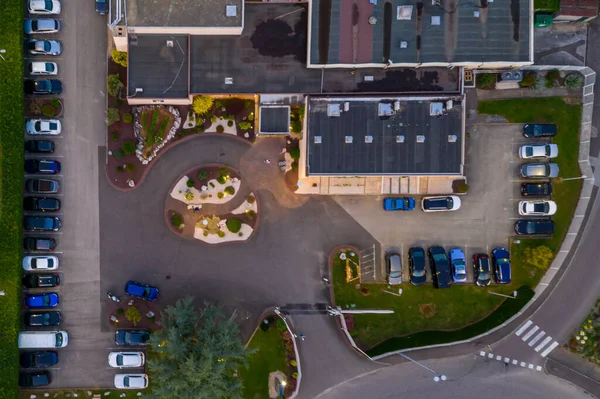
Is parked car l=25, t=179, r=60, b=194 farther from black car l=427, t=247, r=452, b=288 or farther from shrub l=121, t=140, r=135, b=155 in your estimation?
black car l=427, t=247, r=452, b=288

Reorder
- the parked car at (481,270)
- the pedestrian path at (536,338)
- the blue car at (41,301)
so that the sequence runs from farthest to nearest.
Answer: the pedestrian path at (536,338) → the parked car at (481,270) → the blue car at (41,301)

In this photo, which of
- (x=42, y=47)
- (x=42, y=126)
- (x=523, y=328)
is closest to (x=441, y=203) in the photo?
(x=523, y=328)

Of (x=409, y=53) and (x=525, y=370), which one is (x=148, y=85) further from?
(x=525, y=370)

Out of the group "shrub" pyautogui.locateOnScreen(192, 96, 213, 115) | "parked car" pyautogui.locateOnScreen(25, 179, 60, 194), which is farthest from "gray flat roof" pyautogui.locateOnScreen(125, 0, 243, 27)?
"parked car" pyautogui.locateOnScreen(25, 179, 60, 194)

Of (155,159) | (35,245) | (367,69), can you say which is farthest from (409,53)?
(35,245)

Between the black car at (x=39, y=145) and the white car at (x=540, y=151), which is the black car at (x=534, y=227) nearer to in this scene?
the white car at (x=540, y=151)

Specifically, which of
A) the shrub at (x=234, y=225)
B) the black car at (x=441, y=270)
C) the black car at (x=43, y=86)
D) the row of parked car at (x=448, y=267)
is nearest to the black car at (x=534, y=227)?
the row of parked car at (x=448, y=267)
